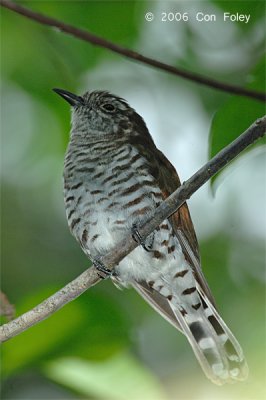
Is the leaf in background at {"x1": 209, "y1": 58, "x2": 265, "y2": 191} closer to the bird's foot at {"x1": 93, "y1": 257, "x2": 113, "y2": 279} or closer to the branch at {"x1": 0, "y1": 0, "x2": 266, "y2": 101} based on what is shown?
the branch at {"x1": 0, "y1": 0, "x2": 266, "y2": 101}

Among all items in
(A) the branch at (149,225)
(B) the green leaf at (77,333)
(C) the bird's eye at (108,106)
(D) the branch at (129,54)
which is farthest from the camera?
(C) the bird's eye at (108,106)

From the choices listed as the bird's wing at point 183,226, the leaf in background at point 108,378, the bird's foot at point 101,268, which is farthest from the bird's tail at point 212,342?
the bird's foot at point 101,268

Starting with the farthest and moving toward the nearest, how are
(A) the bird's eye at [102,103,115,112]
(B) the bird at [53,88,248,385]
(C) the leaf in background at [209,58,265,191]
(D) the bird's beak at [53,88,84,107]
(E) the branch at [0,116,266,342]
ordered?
(A) the bird's eye at [102,103,115,112] → (D) the bird's beak at [53,88,84,107] → (B) the bird at [53,88,248,385] → (C) the leaf in background at [209,58,265,191] → (E) the branch at [0,116,266,342]

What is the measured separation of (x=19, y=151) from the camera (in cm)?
736

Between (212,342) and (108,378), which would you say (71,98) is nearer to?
(212,342)

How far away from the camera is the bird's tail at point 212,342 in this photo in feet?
13.8

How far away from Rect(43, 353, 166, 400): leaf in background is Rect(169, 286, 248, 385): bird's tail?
557 mm

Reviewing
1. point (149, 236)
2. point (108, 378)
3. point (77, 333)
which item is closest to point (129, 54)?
point (149, 236)

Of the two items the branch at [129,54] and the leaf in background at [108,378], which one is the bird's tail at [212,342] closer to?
the leaf in background at [108,378]

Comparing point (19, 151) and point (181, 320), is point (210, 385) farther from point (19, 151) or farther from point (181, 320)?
point (19, 151)

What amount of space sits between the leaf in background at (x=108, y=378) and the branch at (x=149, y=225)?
0.50 metres

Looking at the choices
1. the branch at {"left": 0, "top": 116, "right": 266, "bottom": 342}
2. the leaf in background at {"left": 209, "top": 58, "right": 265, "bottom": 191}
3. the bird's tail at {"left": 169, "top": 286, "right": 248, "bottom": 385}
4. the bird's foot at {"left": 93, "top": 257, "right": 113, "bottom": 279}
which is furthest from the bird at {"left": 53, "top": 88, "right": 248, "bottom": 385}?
the leaf in background at {"left": 209, "top": 58, "right": 265, "bottom": 191}

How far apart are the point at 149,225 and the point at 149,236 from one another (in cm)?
92

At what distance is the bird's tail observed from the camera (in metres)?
4.22
